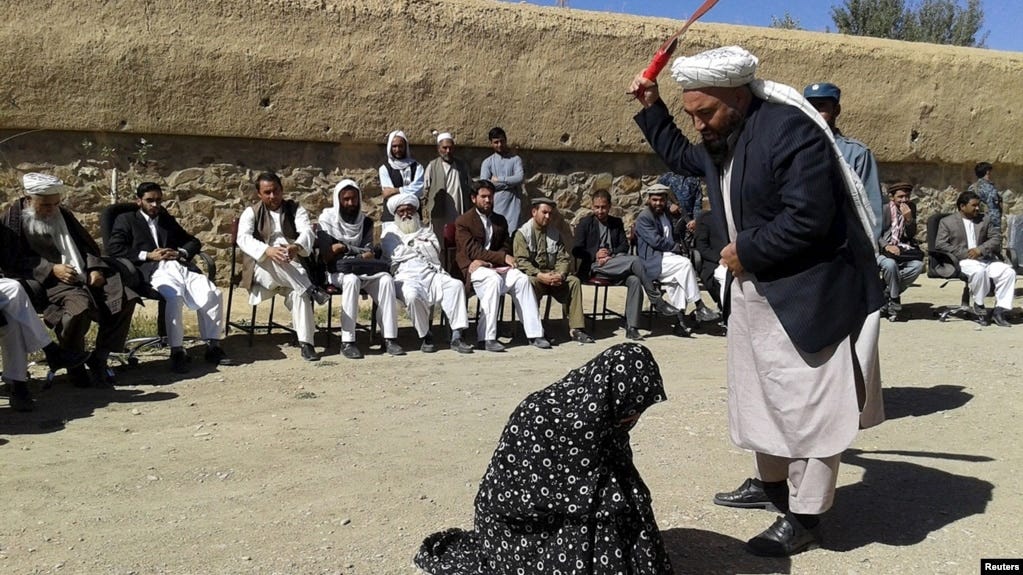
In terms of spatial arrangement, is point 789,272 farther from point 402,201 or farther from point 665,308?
point 665,308

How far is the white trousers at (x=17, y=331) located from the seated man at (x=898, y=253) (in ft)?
23.8

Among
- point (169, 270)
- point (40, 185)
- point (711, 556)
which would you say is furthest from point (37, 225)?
point (711, 556)

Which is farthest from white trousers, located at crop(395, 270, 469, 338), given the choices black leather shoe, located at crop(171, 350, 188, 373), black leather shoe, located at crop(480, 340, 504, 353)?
black leather shoe, located at crop(171, 350, 188, 373)

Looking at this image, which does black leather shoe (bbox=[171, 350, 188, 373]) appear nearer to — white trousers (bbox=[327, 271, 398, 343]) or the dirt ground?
the dirt ground

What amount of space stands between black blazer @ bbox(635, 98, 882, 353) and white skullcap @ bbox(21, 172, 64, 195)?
474 centimetres

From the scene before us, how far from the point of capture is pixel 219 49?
9344 millimetres

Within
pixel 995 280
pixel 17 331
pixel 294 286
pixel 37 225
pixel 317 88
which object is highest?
pixel 317 88

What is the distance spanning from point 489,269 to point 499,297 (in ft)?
0.88

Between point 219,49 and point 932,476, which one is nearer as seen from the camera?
point 932,476

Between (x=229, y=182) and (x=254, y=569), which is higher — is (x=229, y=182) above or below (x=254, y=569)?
above

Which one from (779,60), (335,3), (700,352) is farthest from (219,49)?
(779,60)

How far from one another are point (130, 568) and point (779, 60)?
10273 millimetres

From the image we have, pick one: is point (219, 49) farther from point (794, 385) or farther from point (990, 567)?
point (990, 567)

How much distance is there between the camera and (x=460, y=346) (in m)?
8.12
